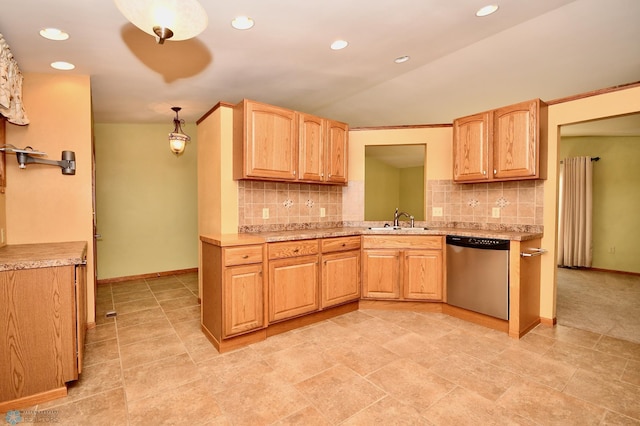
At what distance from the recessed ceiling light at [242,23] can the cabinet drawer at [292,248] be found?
172cm

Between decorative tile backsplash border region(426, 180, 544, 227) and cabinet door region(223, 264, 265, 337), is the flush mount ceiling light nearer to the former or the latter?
cabinet door region(223, 264, 265, 337)

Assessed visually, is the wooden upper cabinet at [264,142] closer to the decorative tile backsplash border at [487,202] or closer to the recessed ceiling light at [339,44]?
the recessed ceiling light at [339,44]

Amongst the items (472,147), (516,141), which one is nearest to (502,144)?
(516,141)

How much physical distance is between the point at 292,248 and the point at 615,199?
626cm

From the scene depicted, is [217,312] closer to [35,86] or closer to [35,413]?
[35,413]

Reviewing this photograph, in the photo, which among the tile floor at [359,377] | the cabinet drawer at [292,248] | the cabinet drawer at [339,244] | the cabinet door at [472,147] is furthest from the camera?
the cabinet door at [472,147]

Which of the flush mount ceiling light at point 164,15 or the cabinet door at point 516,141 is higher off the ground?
the flush mount ceiling light at point 164,15

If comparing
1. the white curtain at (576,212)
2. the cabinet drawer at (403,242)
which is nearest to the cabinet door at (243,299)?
the cabinet drawer at (403,242)

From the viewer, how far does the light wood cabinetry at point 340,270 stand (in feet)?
10.5

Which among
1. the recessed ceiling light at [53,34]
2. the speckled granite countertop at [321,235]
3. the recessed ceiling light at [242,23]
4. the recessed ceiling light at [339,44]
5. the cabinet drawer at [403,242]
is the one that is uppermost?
the recessed ceiling light at [339,44]

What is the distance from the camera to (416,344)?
8.85ft

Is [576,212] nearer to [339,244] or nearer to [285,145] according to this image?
[339,244]

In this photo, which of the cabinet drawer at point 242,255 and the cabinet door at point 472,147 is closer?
the cabinet drawer at point 242,255

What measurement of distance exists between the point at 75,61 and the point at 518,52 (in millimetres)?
3965
